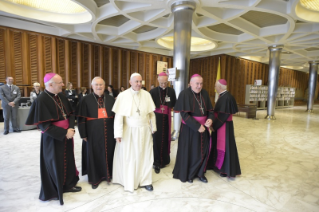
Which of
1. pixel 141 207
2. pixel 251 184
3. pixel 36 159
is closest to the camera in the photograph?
pixel 141 207

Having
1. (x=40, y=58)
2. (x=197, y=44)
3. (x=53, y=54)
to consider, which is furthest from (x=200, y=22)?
(x=40, y=58)

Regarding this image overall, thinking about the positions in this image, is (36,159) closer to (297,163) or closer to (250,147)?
(250,147)

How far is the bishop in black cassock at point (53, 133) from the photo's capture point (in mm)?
2211

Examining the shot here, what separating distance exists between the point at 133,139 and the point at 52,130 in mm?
996

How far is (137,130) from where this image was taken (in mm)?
2623

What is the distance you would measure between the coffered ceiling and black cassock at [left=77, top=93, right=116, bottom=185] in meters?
3.71

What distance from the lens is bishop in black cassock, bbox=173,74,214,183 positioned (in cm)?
295

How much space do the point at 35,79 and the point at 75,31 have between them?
2.84 metres

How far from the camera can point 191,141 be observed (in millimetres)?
3000

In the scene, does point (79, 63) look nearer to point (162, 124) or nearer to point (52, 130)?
point (162, 124)

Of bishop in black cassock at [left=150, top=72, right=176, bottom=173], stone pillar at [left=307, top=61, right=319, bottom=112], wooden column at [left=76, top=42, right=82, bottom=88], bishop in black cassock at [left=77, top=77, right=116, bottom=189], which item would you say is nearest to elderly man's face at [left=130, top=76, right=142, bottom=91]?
bishop in black cassock at [left=77, top=77, right=116, bottom=189]

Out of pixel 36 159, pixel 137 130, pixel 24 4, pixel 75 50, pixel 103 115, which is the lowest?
pixel 36 159

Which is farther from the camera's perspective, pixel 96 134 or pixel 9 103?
pixel 9 103

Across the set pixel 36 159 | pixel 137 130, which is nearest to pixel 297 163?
pixel 137 130
